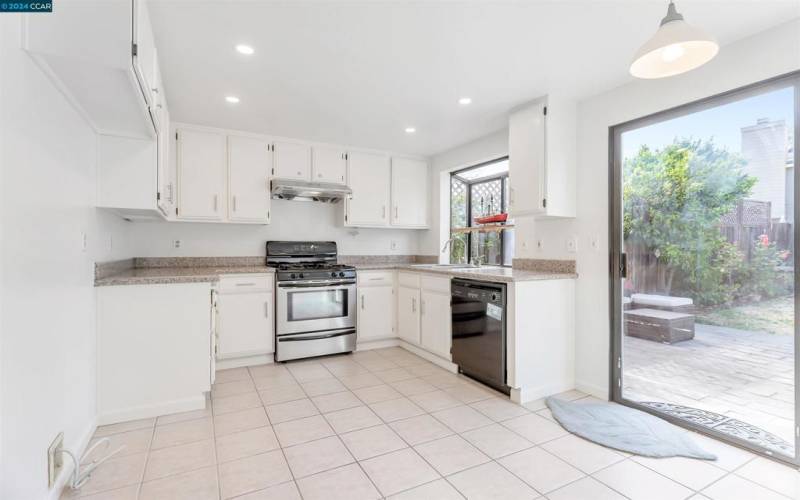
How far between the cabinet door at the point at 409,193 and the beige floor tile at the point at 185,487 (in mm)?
3263

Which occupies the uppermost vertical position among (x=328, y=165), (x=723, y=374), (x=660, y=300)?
(x=328, y=165)

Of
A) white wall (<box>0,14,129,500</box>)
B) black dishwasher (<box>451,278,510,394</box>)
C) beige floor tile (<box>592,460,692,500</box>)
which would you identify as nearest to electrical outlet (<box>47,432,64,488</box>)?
white wall (<box>0,14,129,500</box>)

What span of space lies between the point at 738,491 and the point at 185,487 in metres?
2.57

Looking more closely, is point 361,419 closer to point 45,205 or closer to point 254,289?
point 254,289

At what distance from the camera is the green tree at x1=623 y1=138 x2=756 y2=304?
7.30ft

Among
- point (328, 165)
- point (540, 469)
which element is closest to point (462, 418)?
point (540, 469)

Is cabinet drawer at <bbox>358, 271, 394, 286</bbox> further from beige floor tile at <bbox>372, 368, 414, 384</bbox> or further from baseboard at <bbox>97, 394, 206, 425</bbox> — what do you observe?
baseboard at <bbox>97, 394, 206, 425</bbox>

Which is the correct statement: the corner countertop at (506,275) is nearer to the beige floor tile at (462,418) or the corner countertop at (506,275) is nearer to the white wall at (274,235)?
the beige floor tile at (462,418)

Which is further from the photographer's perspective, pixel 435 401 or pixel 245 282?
pixel 245 282

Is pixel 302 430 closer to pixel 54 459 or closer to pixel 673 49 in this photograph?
pixel 54 459

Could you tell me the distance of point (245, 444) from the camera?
2127mm

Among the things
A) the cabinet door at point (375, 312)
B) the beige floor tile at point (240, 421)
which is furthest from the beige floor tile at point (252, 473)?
the cabinet door at point (375, 312)

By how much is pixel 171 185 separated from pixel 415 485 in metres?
3.27

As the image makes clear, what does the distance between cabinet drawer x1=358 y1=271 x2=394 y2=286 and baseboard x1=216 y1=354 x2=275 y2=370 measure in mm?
1198
